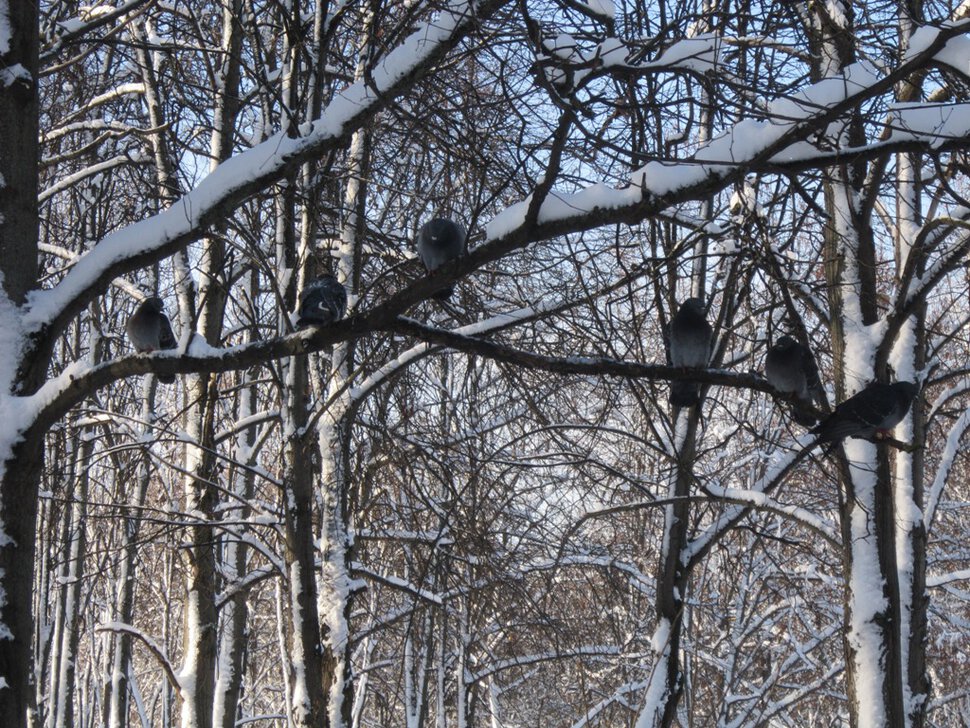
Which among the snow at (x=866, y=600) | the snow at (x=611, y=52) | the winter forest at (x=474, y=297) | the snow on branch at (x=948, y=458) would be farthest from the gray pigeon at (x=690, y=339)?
the snow at (x=611, y=52)

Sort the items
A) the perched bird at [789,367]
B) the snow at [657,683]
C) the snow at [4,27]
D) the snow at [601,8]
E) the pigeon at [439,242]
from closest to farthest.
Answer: the snow at [601,8] < the snow at [4,27] < the pigeon at [439,242] < the perched bird at [789,367] < the snow at [657,683]

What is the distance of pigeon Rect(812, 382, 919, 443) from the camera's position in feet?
16.1

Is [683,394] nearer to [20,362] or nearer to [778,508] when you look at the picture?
[778,508]

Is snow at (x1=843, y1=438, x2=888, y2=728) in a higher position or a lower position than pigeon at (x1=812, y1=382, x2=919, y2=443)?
lower

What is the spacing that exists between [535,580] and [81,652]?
16962mm

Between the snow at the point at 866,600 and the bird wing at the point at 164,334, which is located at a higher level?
the bird wing at the point at 164,334

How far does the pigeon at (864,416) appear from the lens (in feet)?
16.1

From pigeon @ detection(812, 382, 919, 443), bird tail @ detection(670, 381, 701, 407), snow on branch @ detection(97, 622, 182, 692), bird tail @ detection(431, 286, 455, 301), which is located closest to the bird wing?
bird tail @ detection(431, 286, 455, 301)

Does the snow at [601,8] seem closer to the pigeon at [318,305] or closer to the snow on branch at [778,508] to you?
the pigeon at [318,305]

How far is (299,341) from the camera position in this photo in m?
3.49

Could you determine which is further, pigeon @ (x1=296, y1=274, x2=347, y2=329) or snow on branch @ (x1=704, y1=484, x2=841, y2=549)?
snow on branch @ (x1=704, y1=484, x2=841, y2=549)

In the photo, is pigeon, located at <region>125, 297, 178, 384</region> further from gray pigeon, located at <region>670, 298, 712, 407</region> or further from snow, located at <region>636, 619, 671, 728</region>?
snow, located at <region>636, 619, 671, 728</region>

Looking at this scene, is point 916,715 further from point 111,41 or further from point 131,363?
point 111,41

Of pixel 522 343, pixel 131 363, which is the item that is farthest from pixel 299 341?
pixel 522 343
